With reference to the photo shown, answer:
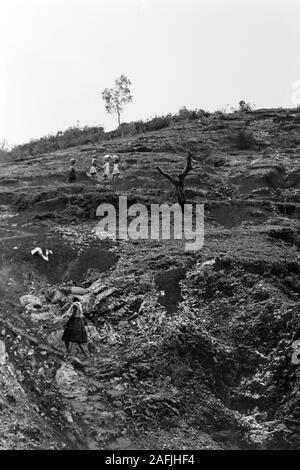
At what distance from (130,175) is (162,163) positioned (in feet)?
9.53

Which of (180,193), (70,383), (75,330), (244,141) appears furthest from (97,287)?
(244,141)

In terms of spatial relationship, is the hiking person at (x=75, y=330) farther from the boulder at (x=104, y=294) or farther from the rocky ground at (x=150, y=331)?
the boulder at (x=104, y=294)

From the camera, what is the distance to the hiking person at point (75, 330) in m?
14.4

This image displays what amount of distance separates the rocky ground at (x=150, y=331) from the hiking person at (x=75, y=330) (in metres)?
0.33

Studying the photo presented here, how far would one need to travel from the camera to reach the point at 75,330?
566 inches

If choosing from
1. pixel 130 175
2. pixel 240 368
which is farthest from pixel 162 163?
pixel 240 368

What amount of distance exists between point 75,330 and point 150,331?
6.79 feet

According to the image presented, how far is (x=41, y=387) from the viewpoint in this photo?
13.0 meters

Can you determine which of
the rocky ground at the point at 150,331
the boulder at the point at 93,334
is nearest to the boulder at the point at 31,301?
the rocky ground at the point at 150,331

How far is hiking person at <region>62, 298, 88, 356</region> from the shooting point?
1436 centimetres

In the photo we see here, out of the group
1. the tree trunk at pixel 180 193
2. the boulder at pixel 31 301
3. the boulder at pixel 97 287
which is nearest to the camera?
the boulder at pixel 31 301

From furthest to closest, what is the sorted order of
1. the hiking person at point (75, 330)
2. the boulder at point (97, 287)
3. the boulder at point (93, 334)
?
the boulder at point (97, 287), the boulder at point (93, 334), the hiking person at point (75, 330)

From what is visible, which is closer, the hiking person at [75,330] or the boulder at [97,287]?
the hiking person at [75,330]

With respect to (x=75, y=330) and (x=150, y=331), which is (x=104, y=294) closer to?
(x=150, y=331)
